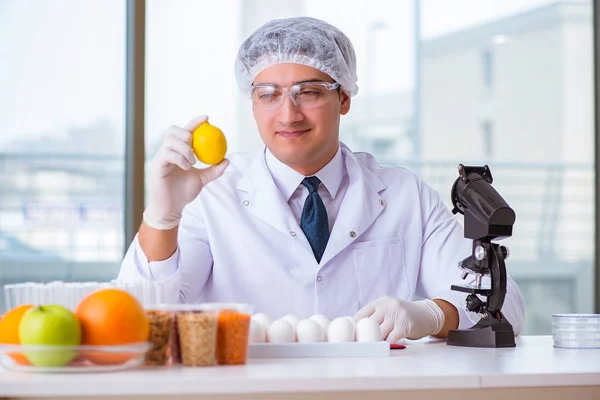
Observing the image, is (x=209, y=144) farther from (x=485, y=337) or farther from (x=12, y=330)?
(x=485, y=337)

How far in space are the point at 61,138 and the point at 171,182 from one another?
243cm

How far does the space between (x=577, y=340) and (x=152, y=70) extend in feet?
10.9

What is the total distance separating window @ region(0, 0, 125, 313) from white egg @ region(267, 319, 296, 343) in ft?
7.22

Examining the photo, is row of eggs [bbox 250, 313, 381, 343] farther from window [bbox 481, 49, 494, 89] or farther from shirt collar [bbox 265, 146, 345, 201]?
window [bbox 481, 49, 494, 89]

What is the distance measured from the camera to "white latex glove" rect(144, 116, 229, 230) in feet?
5.65

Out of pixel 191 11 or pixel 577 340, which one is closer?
pixel 577 340

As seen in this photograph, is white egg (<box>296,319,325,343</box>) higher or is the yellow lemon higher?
the yellow lemon

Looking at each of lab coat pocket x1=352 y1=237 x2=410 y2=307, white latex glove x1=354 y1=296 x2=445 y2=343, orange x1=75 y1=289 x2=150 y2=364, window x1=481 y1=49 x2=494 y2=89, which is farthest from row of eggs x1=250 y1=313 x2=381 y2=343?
window x1=481 y1=49 x2=494 y2=89

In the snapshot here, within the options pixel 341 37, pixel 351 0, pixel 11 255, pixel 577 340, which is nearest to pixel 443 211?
pixel 341 37

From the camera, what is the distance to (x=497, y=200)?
1724mm

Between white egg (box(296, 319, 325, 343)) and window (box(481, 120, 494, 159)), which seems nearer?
white egg (box(296, 319, 325, 343))

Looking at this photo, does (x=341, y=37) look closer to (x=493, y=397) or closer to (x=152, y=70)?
(x=493, y=397)

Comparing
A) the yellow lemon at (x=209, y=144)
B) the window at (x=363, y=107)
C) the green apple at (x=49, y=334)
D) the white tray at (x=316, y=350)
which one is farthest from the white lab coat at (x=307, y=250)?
the window at (x=363, y=107)

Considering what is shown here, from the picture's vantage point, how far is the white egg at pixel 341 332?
1.53 m
